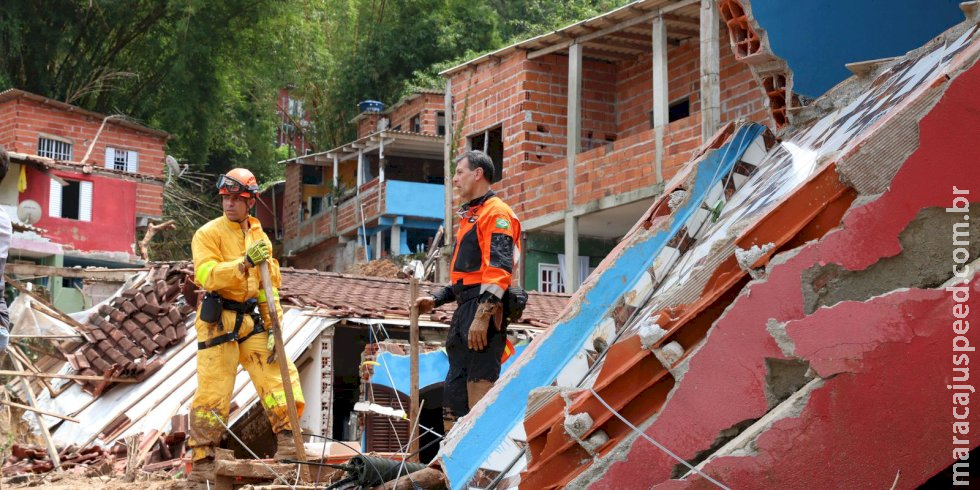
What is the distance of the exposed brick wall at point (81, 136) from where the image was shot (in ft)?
101

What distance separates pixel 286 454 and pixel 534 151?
15.1 meters

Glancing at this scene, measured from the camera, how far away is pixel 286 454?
7.88 metres

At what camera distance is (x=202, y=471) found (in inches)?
305

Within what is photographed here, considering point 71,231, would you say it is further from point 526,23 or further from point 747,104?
point 747,104

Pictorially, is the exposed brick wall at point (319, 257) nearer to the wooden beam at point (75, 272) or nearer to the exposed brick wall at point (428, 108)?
the exposed brick wall at point (428, 108)

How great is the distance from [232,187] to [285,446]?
1820mm

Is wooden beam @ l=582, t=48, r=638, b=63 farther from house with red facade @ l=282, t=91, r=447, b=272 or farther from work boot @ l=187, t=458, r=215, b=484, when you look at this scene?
work boot @ l=187, t=458, r=215, b=484

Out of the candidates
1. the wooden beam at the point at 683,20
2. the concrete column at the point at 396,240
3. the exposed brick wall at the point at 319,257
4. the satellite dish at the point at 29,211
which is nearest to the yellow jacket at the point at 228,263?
the wooden beam at the point at 683,20

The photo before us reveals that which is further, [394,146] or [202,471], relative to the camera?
[394,146]

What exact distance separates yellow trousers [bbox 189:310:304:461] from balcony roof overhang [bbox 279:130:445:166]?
23326 millimetres

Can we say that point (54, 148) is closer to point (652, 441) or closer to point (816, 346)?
point (652, 441)

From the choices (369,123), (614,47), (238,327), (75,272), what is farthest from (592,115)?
(238,327)

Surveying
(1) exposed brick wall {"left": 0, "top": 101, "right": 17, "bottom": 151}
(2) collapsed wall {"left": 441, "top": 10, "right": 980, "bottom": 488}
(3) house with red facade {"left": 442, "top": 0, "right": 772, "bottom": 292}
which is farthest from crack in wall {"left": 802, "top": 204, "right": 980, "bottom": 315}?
(1) exposed brick wall {"left": 0, "top": 101, "right": 17, "bottom": 151}

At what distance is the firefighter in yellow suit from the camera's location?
26.5ft
